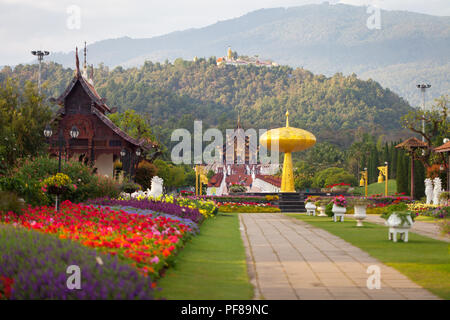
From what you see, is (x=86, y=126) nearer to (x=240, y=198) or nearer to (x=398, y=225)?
(x=240, y=198)

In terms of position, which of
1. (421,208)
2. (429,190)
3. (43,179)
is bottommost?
(421,208)

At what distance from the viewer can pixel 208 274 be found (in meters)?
8.89

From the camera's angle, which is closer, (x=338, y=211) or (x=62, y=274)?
(x=62, y=274)

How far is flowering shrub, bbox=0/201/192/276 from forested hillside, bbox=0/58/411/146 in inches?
2947

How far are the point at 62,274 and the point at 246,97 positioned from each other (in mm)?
133624

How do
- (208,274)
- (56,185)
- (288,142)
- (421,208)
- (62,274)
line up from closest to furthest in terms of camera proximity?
(62,274)
(208,274)
(56,185)
(421,208)
(288,142)

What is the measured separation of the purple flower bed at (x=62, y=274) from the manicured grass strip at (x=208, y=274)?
841 mm

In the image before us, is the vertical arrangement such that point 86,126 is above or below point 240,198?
above

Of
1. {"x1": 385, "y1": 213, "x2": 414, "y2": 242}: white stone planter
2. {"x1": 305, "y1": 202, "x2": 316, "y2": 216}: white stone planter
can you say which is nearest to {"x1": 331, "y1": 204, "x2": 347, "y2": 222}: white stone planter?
{"x1": 305, "y1": 202, "x2": 316, "y2": 216}: white stone planter

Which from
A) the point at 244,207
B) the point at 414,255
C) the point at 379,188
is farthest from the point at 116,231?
the point at 379,188

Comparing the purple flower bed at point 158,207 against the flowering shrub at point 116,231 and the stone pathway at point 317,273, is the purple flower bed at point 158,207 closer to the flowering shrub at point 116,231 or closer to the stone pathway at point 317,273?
the flowering shrub at point 116,231

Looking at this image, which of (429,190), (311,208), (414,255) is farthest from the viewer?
(429,190)

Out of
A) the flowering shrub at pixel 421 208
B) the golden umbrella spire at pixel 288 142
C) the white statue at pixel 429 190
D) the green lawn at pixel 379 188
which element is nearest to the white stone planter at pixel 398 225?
A: the flowering shrub at pixel 421 208
